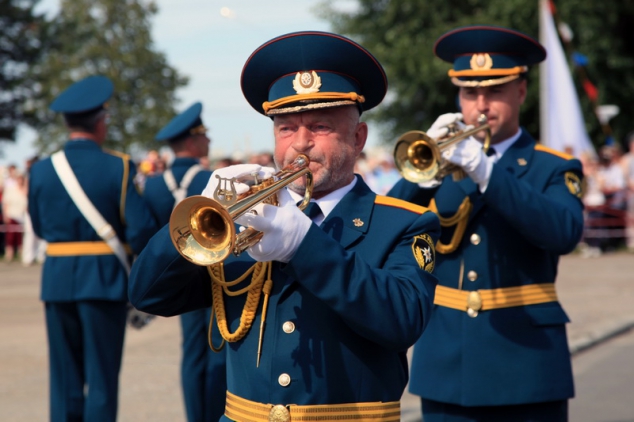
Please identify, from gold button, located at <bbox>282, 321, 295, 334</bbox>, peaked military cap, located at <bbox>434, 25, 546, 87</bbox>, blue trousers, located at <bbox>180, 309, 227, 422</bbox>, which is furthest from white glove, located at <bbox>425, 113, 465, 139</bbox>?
blue trousers, located at <bbox>180, 309, 227, 422</bbox>

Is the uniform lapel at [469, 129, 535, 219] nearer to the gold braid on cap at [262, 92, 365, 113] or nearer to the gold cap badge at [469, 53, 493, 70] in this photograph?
the gold cap badge at [469, 53, 493, 70]

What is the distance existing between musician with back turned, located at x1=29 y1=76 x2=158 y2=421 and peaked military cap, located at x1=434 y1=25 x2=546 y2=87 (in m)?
2.29

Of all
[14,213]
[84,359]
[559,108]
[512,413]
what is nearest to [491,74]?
[512,413]

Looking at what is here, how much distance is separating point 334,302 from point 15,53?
43299 millimetres

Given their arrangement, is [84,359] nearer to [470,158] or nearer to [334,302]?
[470,158]

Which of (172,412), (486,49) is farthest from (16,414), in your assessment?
(486,49)

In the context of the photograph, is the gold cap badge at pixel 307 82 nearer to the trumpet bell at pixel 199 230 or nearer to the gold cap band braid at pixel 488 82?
the trumpet bell at pixel 199 230

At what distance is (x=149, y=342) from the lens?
10.4 meters

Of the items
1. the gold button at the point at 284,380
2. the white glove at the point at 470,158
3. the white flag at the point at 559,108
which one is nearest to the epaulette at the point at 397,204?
the gold button at the point at 284,380

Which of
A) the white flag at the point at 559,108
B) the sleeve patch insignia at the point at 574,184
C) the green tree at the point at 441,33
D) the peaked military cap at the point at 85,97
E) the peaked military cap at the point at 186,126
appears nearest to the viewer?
the sleeve patch insignia at the point at 574,184

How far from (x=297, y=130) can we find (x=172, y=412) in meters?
4.64

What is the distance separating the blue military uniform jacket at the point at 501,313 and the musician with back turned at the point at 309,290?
128cm

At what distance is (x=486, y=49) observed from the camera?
15.6 feet

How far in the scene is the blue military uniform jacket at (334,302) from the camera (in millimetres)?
2811
